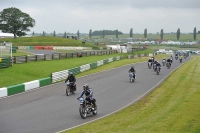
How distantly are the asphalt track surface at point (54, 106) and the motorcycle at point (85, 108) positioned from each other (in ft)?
0.87

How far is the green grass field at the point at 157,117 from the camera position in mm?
14602

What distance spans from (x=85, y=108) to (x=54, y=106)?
338 cm

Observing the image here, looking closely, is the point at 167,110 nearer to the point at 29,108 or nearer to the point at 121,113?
the point at 121,113

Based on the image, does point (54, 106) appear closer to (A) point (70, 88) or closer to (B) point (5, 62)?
(A) point (70, 88)

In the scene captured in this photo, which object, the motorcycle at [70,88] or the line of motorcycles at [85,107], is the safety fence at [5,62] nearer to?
the motorcycle at [70,88]

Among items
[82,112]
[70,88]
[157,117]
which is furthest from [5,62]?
[157,117]

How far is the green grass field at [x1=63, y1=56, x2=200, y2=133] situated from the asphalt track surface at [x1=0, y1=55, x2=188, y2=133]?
1069 mm

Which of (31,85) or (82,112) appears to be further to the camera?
(31,85)

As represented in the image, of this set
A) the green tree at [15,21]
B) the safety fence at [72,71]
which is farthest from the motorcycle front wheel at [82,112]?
the green tree at [15,21]

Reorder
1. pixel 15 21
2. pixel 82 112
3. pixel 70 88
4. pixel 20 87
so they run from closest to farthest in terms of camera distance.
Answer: pixel 82 112 → pixel 70 88 → pixel 20 87 → pixel 15 21

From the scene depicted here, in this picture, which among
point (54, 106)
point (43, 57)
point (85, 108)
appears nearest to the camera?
point (85, 108)

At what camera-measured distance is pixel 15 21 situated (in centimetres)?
12244

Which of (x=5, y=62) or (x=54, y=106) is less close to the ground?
(x=5, y=62)

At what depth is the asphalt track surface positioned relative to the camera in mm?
15938
